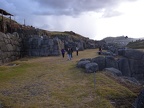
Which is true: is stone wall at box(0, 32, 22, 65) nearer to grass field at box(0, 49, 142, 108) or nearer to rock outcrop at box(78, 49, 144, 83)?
grass field at box(0, 49, 142, 108)

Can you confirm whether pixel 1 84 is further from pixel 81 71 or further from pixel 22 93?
pixel 81 71

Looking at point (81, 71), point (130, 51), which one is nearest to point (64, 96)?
point (81, 71)

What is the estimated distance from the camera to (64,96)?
14430 millimetres

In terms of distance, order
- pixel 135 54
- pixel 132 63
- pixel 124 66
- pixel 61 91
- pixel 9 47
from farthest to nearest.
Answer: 1. pixel 9 47
2. pixel 132 63
3. pixel 135 54
4. pixel 124 66
5. pixel 61 91

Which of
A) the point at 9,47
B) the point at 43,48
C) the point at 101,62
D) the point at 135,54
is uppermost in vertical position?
the point at 9,47

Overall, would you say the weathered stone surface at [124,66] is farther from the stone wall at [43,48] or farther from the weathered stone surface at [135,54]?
the stone wall at [43,48]

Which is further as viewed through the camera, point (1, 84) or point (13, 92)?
point (1, 84)

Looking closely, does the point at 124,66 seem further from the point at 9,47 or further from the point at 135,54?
the point at 9,47

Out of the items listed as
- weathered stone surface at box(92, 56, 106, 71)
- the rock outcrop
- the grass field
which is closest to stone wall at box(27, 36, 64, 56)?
the rock outcrop

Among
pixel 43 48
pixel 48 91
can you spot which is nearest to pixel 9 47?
pixel 43 48

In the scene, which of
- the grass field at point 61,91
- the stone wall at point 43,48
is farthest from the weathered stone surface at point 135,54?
the grass field at point 61,91

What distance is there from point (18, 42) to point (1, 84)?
22194 mm

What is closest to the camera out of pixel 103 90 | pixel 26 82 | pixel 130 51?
pixel 103 90

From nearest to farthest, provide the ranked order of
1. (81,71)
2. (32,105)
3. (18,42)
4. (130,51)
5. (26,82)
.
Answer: (32,105)
(26,82)
(81,71)
(130,51)
(18,42)
